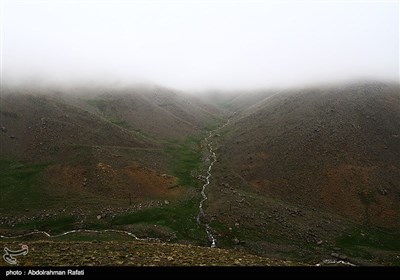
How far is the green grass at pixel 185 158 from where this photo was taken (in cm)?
7086

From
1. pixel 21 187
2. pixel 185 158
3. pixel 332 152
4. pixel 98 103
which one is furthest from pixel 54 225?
pixel 98 103

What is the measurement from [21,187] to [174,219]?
1126 inches

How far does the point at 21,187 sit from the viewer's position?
61.3m

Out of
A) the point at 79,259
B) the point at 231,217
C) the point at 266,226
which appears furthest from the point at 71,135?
the point at 79,259

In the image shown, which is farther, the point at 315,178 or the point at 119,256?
the point at 315,178

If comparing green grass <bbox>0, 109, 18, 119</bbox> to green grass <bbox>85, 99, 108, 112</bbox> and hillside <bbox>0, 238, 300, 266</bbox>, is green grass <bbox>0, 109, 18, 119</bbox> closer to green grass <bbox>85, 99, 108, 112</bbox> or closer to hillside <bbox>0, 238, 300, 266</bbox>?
green grass <bbox>85, 99, 108, 112</bbox>

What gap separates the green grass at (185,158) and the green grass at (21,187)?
83.9 feet

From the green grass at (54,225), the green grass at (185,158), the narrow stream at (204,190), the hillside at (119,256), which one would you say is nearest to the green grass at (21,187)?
the green grass at (54,225)

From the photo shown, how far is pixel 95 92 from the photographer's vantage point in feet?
414

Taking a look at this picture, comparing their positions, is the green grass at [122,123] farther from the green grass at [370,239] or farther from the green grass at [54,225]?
the green grass at [370,239]

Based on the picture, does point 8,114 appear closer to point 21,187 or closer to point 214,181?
point 21,187

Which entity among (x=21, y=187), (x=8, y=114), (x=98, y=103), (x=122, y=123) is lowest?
(x=21, y=187)

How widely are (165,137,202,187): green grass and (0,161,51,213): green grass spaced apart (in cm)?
2556

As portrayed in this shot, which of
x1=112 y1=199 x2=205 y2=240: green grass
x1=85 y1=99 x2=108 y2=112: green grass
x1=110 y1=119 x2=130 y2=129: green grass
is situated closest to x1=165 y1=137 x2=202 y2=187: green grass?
x1=112 y1=199 x2=205 y2=240: green grass
